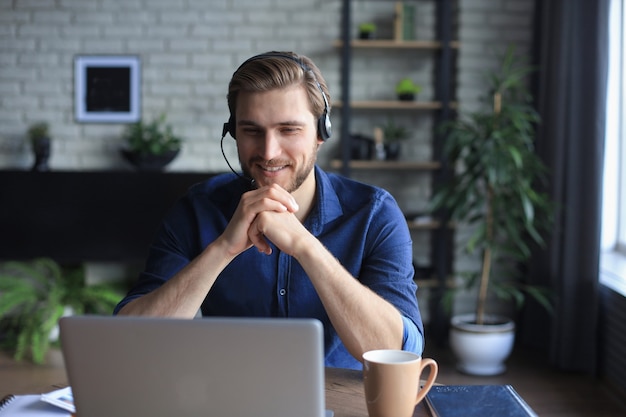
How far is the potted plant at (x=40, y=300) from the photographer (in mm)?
4270

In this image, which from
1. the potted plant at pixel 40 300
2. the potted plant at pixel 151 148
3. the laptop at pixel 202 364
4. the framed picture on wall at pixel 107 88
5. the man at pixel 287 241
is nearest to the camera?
the laptop at pixel 202 364

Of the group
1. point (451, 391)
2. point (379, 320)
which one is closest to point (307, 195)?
point (379, 320)

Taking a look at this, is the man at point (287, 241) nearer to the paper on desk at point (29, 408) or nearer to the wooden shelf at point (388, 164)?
the paper on desk at point (29, 408)

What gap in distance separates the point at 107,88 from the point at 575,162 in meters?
2.78

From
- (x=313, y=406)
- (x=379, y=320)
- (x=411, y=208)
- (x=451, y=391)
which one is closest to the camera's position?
(x=313, y=406)

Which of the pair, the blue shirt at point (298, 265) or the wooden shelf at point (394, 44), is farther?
the wooden shelf at point (394, 44)

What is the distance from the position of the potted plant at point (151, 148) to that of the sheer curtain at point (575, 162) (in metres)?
2.15

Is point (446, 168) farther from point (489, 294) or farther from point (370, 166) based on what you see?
point (489, 294)

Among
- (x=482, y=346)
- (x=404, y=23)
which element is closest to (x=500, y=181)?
(x=482, y=346)

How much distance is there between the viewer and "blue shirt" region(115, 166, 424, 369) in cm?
180

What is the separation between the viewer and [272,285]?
1.85 metres

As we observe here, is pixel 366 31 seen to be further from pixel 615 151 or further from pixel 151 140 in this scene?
pixel 615 151

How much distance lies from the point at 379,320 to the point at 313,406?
57 centimetres

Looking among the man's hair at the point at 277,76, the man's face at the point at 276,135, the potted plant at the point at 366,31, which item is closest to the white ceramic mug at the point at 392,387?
the man's face at the point at 276,135
